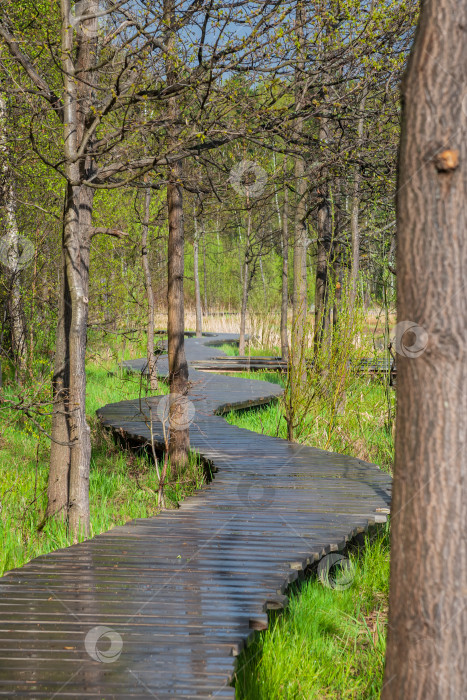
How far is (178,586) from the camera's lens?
3.22m

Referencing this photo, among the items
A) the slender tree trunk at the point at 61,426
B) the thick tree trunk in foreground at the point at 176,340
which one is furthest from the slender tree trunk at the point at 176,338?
the slender tree trunk at the point at 61,426

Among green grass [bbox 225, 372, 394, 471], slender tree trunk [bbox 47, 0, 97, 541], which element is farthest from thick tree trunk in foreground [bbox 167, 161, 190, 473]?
green grass [bbox 225, 372, 394, 471]

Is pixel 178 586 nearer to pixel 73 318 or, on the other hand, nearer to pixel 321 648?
pixel 321 648

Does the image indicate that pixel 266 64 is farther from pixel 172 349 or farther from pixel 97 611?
pixel 97 611

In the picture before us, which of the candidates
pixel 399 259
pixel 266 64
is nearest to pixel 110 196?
pixel 266 64

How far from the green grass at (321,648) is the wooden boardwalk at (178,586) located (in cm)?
28

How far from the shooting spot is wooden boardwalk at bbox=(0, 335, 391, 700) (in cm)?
242

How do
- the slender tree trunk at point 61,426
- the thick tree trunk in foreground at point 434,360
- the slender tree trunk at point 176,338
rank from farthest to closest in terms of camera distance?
the slender tree trunk at point 176,338, the slender tree trunk at point 61,426, the thick tree trunk in foreground at point 434,360

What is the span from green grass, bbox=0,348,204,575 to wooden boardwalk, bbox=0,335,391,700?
0.81 meters

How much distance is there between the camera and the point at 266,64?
499 centimetres

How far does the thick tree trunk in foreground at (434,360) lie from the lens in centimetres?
165

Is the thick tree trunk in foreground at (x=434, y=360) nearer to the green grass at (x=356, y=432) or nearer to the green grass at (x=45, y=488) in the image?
the green grass at (x=45, y=488)

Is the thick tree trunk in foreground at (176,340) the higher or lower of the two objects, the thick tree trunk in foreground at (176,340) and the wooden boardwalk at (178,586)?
the higher

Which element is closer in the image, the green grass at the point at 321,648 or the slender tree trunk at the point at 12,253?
the green grass at the point at 321,648
